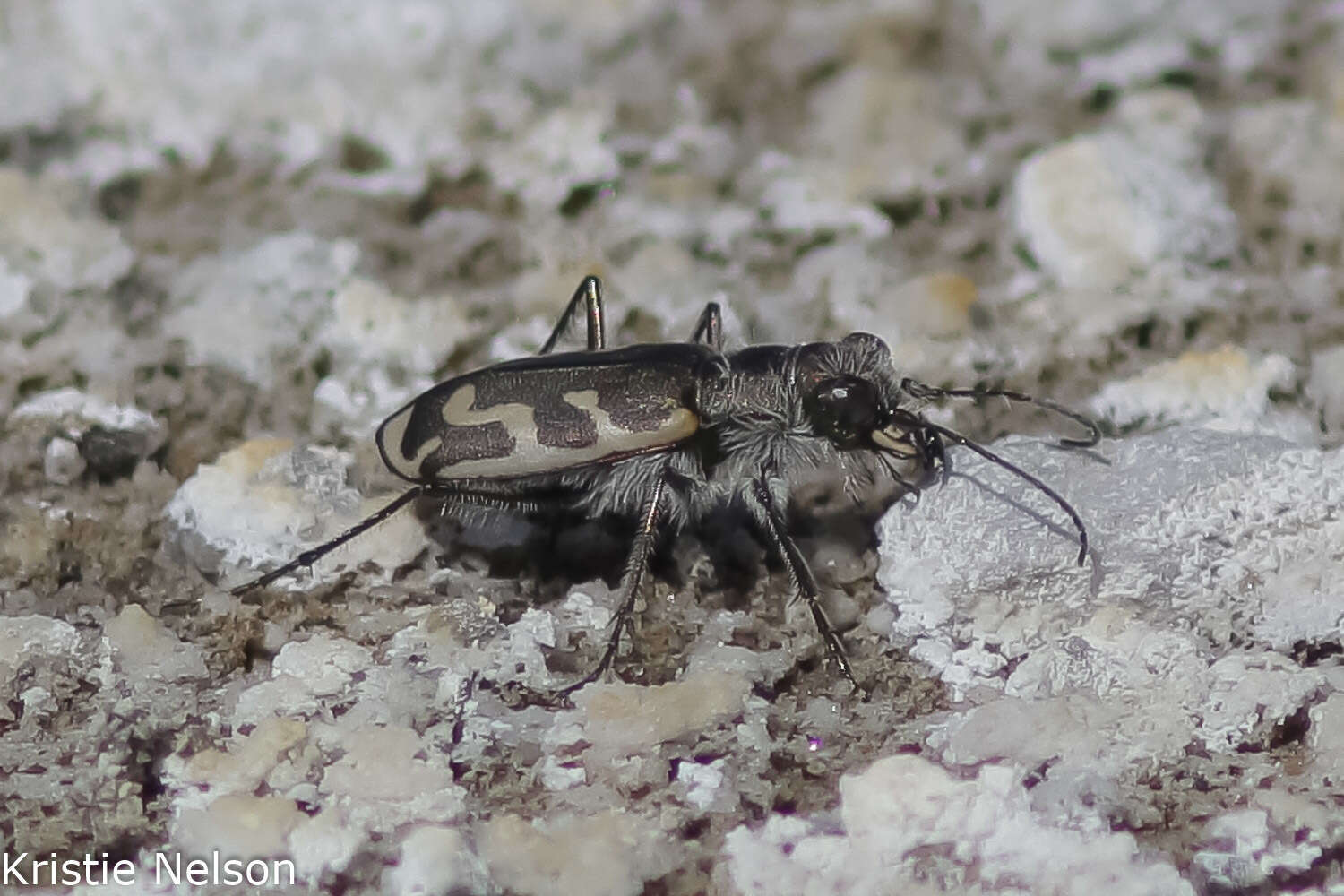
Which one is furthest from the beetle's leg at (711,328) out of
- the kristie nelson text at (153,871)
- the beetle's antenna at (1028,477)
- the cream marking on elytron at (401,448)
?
the kristie nelson text at (153,871)

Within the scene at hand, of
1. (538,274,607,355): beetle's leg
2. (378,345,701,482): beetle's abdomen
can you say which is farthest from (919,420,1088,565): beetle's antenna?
(538,274,607,355): beetle's leg

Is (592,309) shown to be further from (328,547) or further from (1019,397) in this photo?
(1019,397)

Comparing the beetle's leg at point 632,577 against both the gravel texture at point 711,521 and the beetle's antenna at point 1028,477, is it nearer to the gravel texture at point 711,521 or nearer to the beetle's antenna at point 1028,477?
the gravel texture at point 711,521

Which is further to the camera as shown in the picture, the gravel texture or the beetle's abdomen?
the beetle's abdomen

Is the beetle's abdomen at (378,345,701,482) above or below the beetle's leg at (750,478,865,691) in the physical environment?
above

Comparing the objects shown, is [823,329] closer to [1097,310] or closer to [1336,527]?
[1097,310]

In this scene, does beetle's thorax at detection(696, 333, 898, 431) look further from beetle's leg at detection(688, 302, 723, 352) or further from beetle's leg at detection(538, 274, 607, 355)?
beetle's leg at detection(538, 274, 607, 355)
